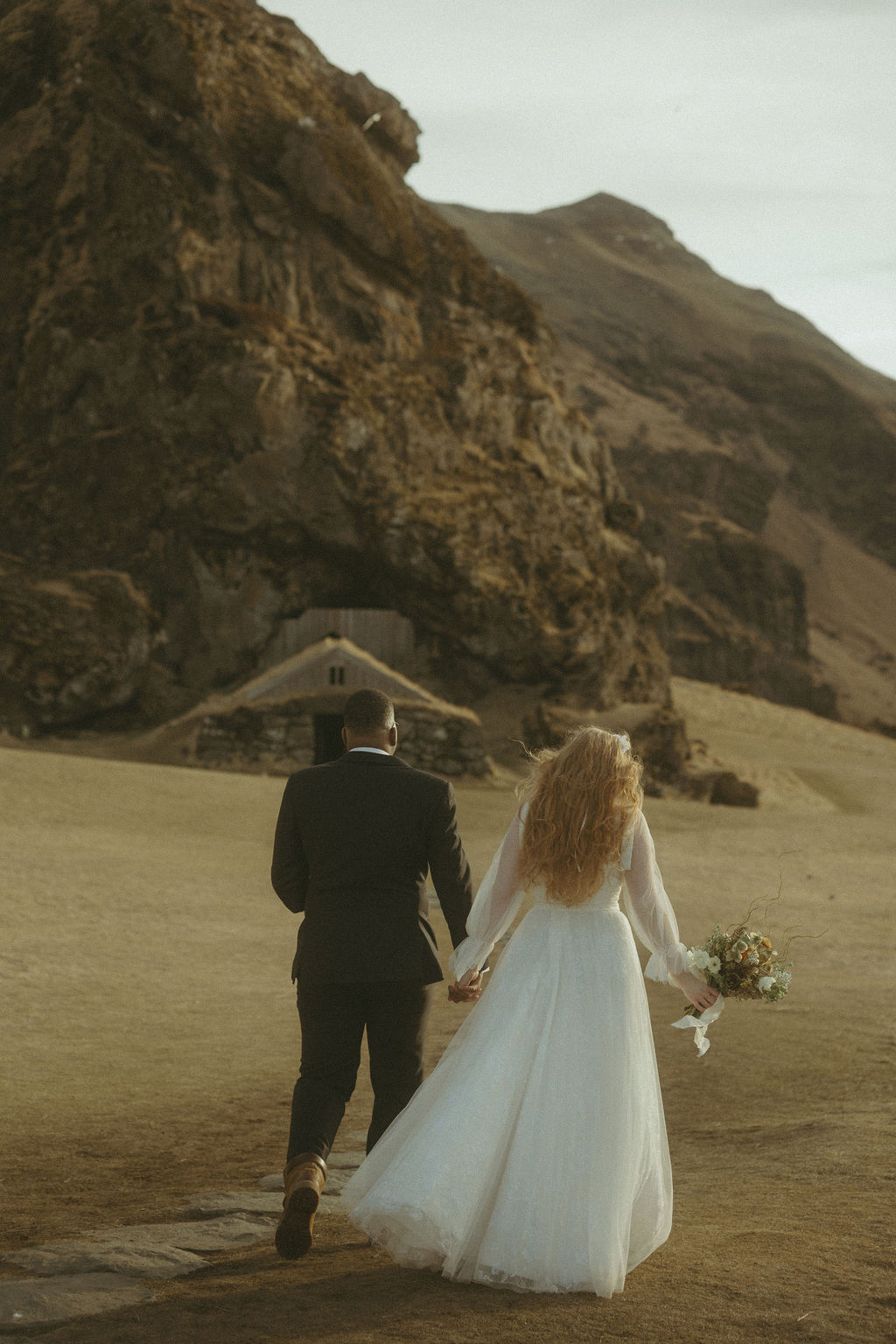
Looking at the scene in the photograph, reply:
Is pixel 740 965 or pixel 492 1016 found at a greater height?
pixel 740 965

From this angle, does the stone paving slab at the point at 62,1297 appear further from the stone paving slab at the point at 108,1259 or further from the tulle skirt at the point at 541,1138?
the tulle skirt at the point at 541,1138

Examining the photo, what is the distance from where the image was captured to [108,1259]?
435 cm

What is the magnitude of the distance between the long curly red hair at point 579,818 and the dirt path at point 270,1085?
133 centimetres

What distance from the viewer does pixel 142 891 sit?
13.3m

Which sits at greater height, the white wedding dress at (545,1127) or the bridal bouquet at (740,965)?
the bridal bouquet at (740,965)

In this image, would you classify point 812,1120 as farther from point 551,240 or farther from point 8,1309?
point 551,240

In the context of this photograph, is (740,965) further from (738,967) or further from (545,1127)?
(545,1127)

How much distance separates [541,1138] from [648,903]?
89cm

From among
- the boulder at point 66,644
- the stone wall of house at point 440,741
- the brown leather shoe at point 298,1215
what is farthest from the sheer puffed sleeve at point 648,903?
the boulder at point 66,644

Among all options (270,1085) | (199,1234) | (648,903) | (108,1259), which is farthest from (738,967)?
(270,1085)

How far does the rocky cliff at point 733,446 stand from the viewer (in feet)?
252

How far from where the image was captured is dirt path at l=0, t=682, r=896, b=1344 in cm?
382

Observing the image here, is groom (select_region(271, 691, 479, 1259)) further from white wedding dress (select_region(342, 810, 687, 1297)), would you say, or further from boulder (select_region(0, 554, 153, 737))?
boulder (select_region(0, 554, 153, 737))

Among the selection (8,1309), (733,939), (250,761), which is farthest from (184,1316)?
(250,761)
